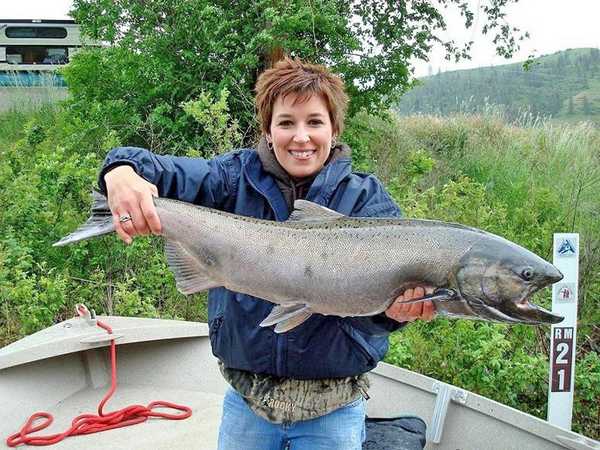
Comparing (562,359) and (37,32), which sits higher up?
(37,32)

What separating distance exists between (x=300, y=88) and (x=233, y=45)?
31.7 feet

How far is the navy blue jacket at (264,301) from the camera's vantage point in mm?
2707

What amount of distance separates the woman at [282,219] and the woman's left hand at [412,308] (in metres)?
0.01

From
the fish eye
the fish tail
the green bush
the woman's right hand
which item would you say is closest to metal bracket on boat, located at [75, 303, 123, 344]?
the green bush

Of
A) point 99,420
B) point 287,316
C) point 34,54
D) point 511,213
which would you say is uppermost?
point 34,54

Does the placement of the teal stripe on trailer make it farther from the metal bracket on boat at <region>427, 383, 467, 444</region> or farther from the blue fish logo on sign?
the metal bracket on boat at <region>427, 383, 467, 444</region>

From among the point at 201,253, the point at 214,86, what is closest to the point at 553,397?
the point at 201,253

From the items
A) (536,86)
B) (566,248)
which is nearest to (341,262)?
(566,248)

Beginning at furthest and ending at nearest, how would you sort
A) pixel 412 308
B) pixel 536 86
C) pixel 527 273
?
pixel 536 86, pixel 412 308, pixel 527 273

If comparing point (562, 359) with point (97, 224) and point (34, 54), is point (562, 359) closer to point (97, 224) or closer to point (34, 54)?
point (97, 224)

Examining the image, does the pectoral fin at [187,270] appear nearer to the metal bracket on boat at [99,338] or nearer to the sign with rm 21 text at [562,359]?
the metal bracket on boat at [99,338]

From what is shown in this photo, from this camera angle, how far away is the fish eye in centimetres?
245

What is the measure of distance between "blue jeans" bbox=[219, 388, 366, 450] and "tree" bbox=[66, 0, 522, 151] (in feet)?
27.9

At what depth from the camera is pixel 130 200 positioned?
2604 millimetres
